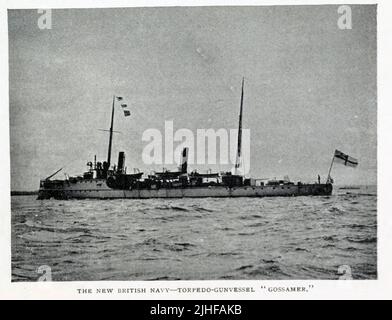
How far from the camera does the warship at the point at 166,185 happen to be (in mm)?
3924

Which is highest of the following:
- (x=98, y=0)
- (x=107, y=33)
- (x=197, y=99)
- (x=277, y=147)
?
(x=98, y=0)

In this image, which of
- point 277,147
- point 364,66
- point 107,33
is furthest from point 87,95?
point 364,66

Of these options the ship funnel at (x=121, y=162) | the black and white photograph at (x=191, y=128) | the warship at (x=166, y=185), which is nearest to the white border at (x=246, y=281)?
the black and white photograph at (x=191, y=128)

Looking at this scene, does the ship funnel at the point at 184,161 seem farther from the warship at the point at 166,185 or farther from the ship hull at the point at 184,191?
the ship hull at the point at 184,191

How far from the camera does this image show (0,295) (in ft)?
12.6

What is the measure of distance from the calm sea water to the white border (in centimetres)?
5

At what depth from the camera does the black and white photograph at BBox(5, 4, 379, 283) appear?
383cm

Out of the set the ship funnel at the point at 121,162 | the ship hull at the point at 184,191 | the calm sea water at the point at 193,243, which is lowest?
A: the calm sea water at the point at 193,243

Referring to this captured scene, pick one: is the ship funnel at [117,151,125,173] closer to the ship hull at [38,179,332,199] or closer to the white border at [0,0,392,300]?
the ship hull at [38,179,332,199]

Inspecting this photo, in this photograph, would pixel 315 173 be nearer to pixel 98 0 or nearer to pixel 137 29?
pixel 137 29

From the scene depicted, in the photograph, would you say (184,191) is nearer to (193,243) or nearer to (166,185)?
(166,185)

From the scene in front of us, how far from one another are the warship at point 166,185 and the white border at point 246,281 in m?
0.31

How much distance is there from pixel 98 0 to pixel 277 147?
178cm

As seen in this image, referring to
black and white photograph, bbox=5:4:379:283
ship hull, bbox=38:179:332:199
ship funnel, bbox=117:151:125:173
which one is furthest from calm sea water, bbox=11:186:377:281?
ship funnel, bbox=117:151:125:173
